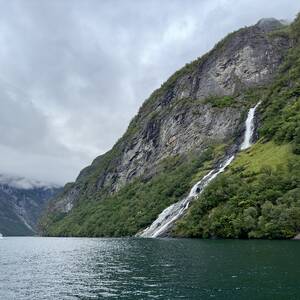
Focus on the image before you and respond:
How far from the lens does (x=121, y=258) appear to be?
8612 cm

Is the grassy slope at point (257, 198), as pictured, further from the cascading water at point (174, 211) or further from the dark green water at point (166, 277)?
the dark green water at point (166, 277)

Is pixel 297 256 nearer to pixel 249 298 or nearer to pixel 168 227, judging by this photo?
pixel 249 298

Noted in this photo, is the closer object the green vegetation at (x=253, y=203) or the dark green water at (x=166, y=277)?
the dark green water at (x=166, y=277)

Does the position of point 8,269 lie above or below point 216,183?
below

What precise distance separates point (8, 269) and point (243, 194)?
8572cm

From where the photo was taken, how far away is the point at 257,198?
137m

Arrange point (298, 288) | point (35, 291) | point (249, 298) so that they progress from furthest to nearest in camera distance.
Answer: point (35, 291)
point (298, 288)
point (249, 298)

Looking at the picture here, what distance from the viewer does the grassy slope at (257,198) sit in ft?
397

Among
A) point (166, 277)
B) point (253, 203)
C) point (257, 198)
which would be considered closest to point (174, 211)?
point (257, 198)

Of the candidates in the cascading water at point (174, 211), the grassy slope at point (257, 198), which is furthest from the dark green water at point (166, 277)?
the cascading water at point (174, 211)

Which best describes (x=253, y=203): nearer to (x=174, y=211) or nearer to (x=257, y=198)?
(x=257, y=198)

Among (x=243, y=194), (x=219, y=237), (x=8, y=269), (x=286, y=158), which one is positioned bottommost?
(x=8, y=269)

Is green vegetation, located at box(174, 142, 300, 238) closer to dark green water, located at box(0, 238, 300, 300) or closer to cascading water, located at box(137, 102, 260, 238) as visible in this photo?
cascading water, located at box(137, 102, 260, 238)

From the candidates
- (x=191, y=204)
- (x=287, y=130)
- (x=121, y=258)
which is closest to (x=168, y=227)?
(x=191, y=204)
